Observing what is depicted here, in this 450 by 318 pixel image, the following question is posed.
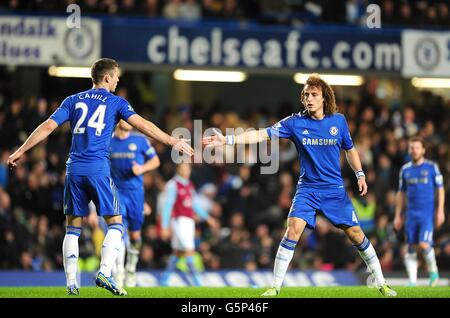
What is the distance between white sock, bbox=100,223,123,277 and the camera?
9.41 meters

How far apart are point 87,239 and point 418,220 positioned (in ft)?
20.7

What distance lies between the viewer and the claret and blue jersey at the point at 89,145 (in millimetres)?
9398

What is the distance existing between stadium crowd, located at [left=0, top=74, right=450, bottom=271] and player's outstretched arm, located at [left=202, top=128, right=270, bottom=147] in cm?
768

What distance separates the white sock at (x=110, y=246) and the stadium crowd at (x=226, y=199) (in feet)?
23.9

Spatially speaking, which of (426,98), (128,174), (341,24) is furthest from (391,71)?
(128,174)

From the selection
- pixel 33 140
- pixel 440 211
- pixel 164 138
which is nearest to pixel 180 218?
pixel 440 211

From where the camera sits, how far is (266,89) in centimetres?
2512

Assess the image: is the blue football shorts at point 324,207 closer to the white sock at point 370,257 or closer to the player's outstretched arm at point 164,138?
the white sock at point 370,257

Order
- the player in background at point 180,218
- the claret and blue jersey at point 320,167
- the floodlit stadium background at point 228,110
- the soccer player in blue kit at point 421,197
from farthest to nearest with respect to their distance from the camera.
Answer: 1. the floodlit stadium background at point 228,110
2. the player in background at point 180,218
3. the soccer player in blue kit at point 421,197
4. the claret and blue jersey at point 320,167

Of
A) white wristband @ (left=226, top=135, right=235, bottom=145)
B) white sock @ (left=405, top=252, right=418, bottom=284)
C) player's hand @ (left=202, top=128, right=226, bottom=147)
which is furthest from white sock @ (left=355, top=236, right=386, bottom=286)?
white sock @ (left=405, top=252, right=418, bottom=284)

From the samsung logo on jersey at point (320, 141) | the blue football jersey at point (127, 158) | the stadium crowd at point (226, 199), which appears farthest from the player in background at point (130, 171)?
the stadium crowd at point (226, 199)

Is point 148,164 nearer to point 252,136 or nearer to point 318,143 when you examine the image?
point 252,136

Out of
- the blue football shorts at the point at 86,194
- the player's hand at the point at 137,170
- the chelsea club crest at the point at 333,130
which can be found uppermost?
the chelsea club crest at the point at 333,130

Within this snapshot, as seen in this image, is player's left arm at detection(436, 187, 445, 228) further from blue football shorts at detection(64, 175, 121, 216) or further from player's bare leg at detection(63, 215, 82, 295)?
player's bare leg at detection(63, 215, 82, 295)
